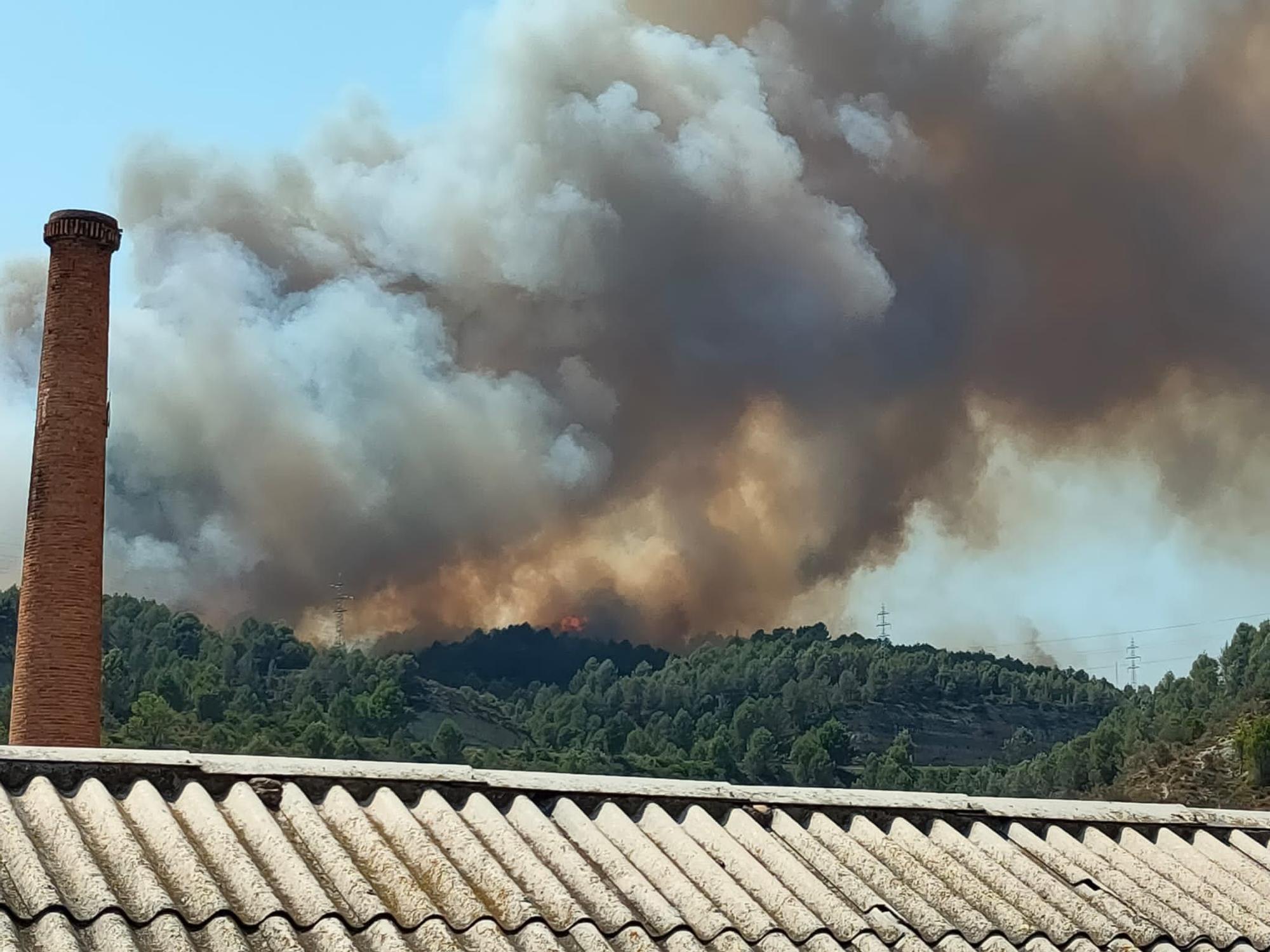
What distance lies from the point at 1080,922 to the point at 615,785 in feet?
4.05

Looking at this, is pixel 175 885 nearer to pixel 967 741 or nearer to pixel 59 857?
pixel 59 857

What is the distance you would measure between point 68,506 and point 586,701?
3248 inches

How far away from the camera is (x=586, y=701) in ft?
344

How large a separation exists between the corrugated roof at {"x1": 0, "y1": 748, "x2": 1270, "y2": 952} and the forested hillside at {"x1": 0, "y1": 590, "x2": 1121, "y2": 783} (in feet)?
184

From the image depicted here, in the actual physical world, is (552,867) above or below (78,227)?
below

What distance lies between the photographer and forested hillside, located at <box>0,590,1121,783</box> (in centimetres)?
7412

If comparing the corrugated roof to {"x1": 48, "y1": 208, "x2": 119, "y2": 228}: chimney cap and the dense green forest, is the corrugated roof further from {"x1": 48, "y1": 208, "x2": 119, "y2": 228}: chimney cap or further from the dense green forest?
the dense green forest

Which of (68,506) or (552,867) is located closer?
(552,867)

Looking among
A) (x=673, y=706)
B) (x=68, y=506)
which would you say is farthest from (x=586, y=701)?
(x=68, y=506)

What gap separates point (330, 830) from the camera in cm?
363

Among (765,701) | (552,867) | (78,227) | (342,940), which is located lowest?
(342,940)

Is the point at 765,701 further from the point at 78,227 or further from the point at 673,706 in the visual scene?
the point at 78,227

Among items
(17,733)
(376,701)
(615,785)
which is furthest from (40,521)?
(376,701)

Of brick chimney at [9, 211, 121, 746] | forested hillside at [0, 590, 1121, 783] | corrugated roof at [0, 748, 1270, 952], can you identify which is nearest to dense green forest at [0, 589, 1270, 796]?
forested hillside at [0, 590, 1121, 783]
